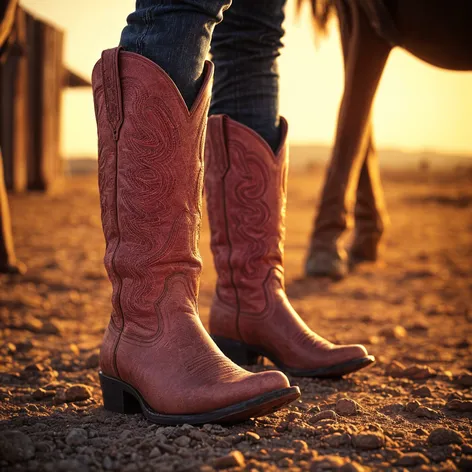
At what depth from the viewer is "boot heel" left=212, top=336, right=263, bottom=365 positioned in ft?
5.90

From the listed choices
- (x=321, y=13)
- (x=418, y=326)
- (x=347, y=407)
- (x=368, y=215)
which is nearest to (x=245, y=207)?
(x=347, y=407)

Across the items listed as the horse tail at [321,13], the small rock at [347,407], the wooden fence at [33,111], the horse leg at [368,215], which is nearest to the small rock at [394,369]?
the small rock at [347,407]

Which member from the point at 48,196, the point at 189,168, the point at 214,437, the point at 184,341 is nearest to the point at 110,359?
the point at 184,341

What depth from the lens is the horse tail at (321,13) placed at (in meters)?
4.38

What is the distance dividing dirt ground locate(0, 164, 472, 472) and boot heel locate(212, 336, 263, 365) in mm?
175

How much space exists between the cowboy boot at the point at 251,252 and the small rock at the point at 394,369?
243mm

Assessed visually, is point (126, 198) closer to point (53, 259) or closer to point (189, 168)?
point (189, 168)

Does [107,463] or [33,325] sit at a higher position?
[107,463]

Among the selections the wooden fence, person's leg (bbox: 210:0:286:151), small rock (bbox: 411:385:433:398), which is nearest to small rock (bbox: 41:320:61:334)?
person's leg (bbox: 210:0:286:151)

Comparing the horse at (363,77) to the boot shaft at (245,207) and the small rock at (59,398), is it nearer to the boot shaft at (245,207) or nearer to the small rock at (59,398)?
the boot shaft at (245,207)

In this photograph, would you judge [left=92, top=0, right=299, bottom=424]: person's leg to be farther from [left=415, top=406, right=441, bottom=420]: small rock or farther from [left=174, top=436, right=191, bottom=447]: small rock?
[left=415, top=406, right=441, bottom=420]: small rock

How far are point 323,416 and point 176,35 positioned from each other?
904mm

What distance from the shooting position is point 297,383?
1.66 meters

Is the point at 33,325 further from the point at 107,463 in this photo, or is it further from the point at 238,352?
the point at 107,463
